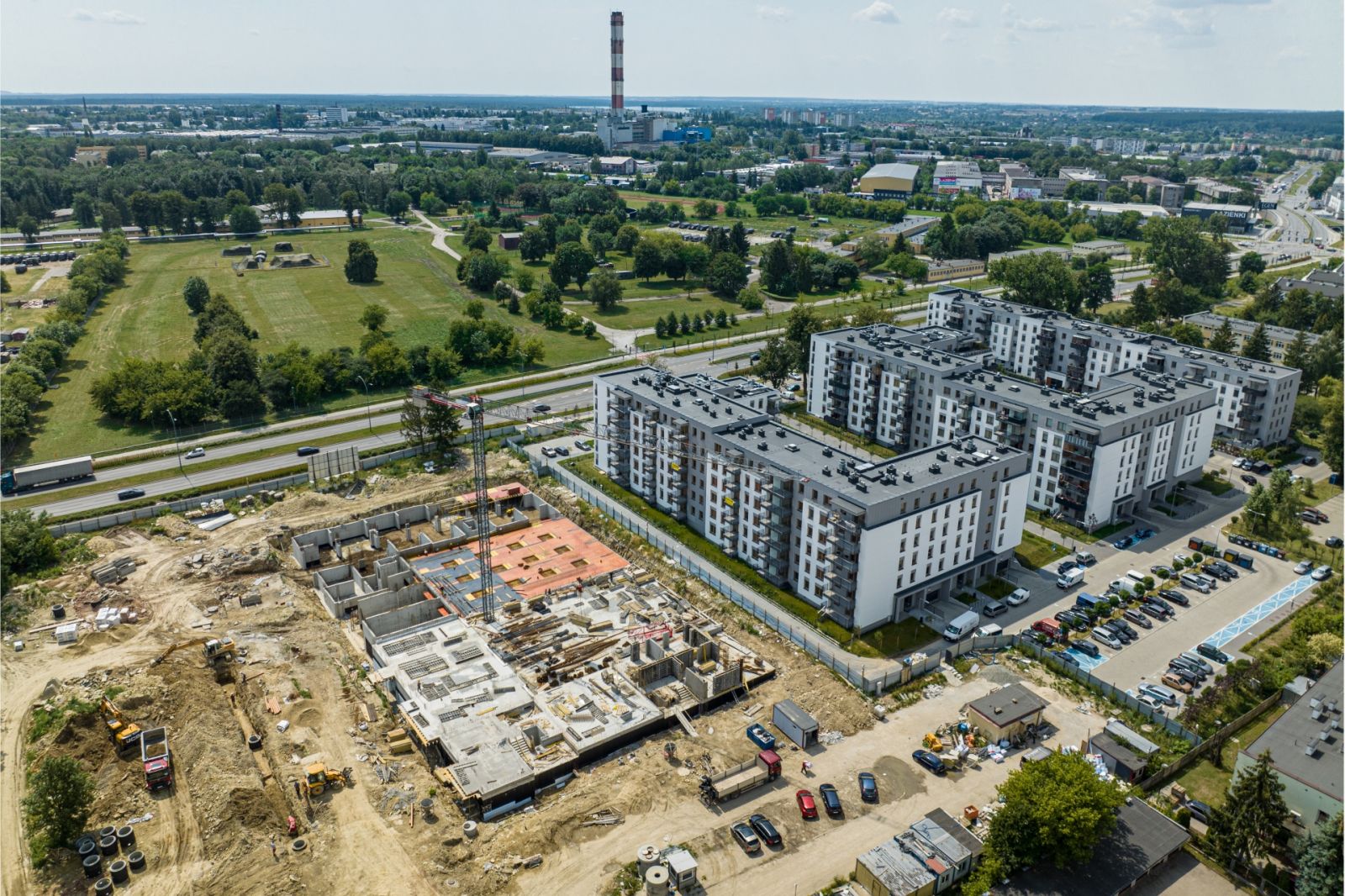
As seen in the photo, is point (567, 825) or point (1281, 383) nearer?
point (567, 825)

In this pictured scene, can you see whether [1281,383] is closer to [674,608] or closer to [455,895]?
[674,608]

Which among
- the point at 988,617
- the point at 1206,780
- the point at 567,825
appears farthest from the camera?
the point at 988,617

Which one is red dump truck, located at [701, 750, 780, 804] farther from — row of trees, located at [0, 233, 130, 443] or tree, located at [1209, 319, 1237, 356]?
tree, located at [1209, 319, 1237, 356]

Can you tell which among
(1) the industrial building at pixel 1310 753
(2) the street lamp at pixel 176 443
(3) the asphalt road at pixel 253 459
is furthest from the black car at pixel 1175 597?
(2) the street lamp at pixel 176 443

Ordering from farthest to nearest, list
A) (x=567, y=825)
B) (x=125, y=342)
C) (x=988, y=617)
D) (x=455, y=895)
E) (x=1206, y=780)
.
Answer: (x=125, y=342) < (x=988, y=617) < (x=1206, y=780) < (x=567, y=825) < (x=455, y=895)

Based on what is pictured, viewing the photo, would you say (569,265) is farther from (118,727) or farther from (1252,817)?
(1252,817)

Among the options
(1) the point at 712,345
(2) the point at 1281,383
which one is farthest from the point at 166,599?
(2) the point at 1281,383
